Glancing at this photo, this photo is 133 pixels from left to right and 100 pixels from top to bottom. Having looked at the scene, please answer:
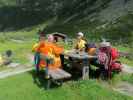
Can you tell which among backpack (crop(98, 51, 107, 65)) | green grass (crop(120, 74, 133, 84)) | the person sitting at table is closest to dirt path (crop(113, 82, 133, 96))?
green grass (crop(120, 74, 133, 84))

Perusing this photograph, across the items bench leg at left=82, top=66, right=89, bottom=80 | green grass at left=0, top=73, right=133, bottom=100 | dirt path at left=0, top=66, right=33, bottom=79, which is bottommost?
green grass at left=0, top=73, right=133, bottom=100

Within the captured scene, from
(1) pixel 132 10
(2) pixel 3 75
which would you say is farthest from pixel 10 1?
(2) pixel 3 75

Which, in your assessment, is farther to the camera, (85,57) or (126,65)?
(126,65)

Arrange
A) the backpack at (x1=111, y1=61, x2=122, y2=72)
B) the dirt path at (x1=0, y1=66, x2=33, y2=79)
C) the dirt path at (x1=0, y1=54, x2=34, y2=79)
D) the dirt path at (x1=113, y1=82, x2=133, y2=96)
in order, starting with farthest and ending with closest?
the dirt path at (x1=0, y1=54, x2=34, y2=79) → the dirt path at (x1=0, y1=66, x2=33, y2=79) → the backpack at (x1=111, y1=61, x2=122, y2=72) → the dirt path at (x1=113, y1=82, x2=133, y2=96)

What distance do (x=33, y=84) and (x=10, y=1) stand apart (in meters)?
176

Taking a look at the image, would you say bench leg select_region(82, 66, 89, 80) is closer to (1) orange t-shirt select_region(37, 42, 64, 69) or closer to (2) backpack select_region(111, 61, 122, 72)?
(2) backpack select_region(111, 61, 122, 72)

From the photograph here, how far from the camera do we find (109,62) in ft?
53.2

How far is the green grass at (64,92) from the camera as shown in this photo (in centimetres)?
1467

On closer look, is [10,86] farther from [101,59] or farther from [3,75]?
[101,59]

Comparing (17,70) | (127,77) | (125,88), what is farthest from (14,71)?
(125,88)

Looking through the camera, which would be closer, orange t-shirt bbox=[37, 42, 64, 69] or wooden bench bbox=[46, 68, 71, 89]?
wooden bench bbox=[46, 68, 71, 89]

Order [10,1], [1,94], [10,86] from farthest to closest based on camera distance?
[10,1], [10,86], [1,94]

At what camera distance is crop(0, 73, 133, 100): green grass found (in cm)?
1467

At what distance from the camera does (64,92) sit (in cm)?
1525
